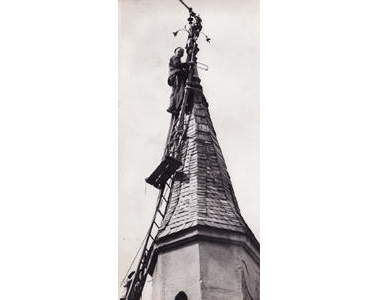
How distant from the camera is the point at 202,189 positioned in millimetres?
11305

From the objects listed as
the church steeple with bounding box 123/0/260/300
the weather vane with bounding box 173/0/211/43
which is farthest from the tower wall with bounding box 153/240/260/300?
the weather vane with bounding box 173/0/211/43

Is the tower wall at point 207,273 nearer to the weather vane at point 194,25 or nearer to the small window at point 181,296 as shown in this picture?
the small window at point 181,296

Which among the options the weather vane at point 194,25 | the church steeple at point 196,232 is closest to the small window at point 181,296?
the church steeple at point 196,232

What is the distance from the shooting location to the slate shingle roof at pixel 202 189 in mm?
10531

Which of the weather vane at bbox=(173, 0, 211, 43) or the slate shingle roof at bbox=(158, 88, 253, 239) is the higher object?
the weather vane at bbox=(173, 0, 211, 43)

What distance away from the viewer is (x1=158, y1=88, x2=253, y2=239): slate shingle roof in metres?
10.5

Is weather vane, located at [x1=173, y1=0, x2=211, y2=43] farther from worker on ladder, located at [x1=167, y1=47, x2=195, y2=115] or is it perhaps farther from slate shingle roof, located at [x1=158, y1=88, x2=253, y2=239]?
slate shingle roof, located at [x1=158, y1=88, x2=253, y2=239]

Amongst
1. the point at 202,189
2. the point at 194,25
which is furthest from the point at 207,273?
the point at 194,25

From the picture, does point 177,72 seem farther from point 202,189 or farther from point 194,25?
point 202,189

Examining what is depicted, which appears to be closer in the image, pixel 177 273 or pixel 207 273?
pixel 207 273

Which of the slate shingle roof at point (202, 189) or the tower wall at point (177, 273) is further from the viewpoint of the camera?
the slate shingle roof at point (202, 189)
